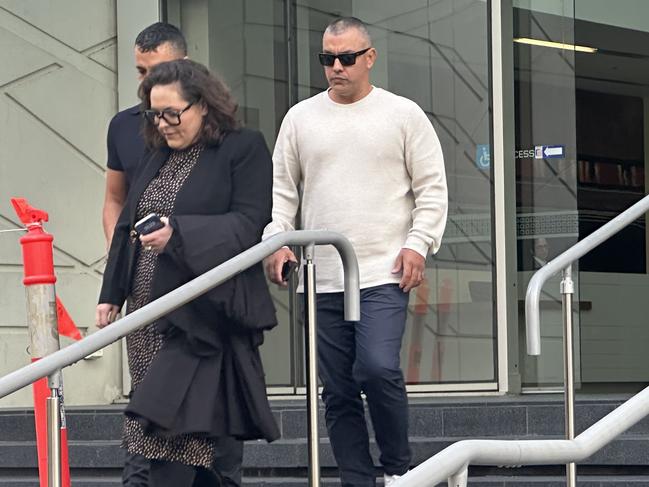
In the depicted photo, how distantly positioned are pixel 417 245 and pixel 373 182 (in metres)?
0.26

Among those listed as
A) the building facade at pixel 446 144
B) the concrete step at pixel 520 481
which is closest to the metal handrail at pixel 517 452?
the concrete step at pixel 520 481

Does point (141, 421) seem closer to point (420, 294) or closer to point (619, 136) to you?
point (420, 294)

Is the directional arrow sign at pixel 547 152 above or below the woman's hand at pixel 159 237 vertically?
above

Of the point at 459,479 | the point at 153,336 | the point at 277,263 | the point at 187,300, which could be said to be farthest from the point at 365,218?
the point at 459,479

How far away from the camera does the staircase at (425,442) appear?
577cm

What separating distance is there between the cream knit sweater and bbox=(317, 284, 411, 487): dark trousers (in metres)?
0.09

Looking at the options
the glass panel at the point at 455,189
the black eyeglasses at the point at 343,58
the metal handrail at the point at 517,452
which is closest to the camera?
the metal handrail at the point at 517,452

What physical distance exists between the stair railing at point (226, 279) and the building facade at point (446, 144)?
2.98m

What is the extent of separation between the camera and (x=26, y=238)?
17.3 feet

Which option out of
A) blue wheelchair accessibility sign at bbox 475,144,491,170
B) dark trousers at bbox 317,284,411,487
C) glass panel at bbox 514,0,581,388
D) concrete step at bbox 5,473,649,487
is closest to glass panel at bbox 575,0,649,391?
glass panel at bbox 514,0,581,388

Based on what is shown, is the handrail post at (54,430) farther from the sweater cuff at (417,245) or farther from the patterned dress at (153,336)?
the sweater cuff at (417,245)

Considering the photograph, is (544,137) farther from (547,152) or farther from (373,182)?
(373,182)

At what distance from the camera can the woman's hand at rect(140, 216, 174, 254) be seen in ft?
12.8

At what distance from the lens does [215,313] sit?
3.93 meters
